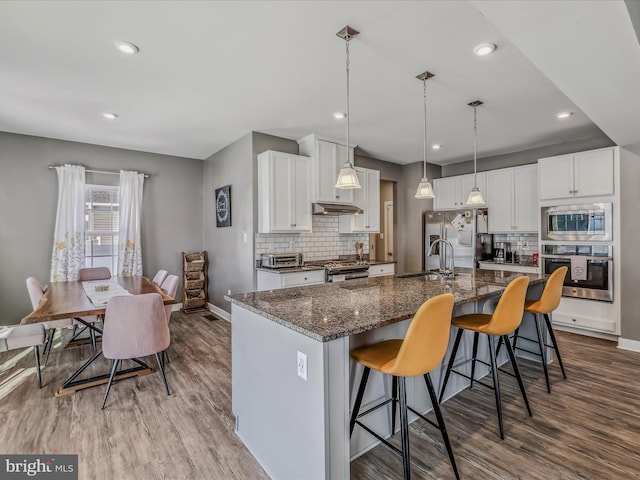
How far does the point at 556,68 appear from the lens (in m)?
1.92

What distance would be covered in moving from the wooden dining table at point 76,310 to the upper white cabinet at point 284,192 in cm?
159

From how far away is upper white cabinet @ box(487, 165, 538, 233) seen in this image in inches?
190

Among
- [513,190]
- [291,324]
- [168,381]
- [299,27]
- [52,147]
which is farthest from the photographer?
[513,190]

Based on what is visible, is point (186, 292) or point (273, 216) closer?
point (273, 216)

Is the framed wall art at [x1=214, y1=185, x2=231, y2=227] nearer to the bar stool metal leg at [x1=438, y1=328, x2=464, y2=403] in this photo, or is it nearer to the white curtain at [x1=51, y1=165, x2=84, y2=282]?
the white curtain at [x1=51, y1=165, x2=84, y2=282]

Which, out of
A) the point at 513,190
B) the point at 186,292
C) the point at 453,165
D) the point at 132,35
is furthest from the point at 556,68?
the point at 186,292

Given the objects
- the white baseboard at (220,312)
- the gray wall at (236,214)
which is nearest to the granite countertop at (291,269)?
the gray wall at (236,214)

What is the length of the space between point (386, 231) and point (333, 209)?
270 centimetres

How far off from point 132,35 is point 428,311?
101 inches

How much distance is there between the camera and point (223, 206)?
16.4 feet

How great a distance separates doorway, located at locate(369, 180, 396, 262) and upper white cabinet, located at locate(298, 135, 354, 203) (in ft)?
6.67

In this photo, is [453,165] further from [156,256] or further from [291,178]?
[156,256]

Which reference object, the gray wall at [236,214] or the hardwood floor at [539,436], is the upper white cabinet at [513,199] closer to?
the hardwood floor at [539,436]

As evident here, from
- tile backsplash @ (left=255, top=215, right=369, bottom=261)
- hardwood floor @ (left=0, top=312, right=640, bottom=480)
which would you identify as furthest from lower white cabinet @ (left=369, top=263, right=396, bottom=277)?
hardwood floor @ (left=0, top=312, right=640, bottom=480)
